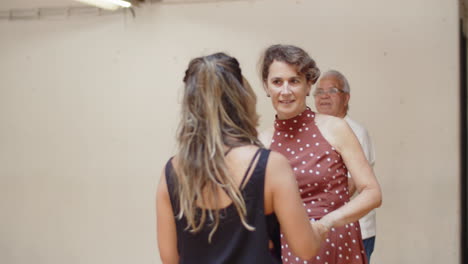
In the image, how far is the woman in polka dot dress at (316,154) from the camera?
7.06 feet

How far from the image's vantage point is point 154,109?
4.88m

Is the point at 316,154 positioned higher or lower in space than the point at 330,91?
lower

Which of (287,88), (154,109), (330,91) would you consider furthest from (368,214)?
(154,109)

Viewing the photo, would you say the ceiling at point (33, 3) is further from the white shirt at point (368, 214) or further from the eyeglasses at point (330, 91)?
the white shirt at point (368, 214)

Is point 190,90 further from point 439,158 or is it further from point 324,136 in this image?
point 439,158

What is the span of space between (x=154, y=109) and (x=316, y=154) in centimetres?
285

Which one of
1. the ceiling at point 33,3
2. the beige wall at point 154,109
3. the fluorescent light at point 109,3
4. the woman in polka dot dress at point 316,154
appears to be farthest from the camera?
the ceiling at point 33,3

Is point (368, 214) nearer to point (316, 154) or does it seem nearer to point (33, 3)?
point (316, 154)

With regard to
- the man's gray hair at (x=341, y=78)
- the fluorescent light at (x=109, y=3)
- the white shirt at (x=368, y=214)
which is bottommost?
the white shirt at (x=368, y=214)

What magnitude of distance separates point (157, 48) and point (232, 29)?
65 cm

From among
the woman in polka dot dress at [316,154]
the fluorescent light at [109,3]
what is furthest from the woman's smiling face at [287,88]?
the fluorescent light at [109,3]

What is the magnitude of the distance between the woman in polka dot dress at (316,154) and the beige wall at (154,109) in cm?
214

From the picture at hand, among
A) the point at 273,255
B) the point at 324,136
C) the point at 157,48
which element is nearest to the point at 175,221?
the point at 273,255

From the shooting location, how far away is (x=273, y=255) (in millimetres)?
1632
